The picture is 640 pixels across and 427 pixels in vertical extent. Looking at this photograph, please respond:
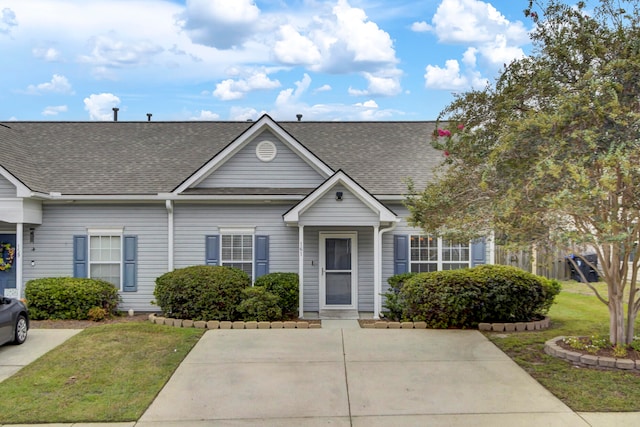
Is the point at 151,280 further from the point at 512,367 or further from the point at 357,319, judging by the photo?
A: the point at 512,367

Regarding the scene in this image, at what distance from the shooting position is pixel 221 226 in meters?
14.2

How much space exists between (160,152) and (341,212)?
647 centimetres

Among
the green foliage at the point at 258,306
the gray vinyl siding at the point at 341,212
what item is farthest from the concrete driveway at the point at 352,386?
the gray vinyl siding at the point at 341,212

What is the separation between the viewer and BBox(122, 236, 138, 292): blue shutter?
14141 millimetres

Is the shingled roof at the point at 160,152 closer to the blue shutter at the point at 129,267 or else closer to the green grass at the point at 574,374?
the blue shutter at the point at 129,267

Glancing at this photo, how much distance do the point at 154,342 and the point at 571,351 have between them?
7.35 meters

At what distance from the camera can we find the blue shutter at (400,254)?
14219mm

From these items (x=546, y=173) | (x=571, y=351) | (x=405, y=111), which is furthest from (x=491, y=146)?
(x=405, y=111)

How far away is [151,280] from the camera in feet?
46.7

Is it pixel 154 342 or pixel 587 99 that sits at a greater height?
pixel 587 99

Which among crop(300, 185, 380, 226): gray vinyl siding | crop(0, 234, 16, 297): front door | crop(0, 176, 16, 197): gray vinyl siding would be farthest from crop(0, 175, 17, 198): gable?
crop(300, 185, 380, 226): gray vinyl siding

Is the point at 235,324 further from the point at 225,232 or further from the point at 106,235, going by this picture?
the point at 106,235

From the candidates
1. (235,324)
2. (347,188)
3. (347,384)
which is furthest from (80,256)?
(347,384)

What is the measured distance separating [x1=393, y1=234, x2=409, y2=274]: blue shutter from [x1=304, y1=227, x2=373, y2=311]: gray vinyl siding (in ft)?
2.08
